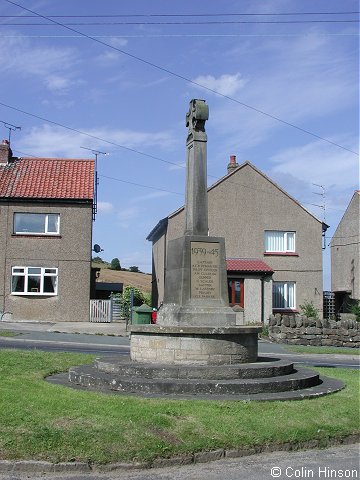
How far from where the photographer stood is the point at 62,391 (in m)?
8.80

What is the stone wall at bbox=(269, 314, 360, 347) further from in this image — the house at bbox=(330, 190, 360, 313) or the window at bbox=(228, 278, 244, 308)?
the house at bbox=(330, 190, 360, 313)

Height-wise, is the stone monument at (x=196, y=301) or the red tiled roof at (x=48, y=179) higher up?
the red tiled roof at (x=48, y=179)

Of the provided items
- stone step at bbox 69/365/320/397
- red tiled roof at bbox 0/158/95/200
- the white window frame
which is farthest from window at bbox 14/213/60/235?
stone step at bbox 69/365/320/397

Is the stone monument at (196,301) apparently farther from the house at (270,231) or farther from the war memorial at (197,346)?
the house at (270,231)

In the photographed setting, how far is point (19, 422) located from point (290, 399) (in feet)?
13.3

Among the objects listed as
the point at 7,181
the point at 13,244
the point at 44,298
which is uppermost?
the point at 7,181

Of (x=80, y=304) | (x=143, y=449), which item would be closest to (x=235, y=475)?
(x=143, y=449)

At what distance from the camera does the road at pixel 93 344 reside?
19.4m

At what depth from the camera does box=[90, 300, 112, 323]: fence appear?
32.0 metres

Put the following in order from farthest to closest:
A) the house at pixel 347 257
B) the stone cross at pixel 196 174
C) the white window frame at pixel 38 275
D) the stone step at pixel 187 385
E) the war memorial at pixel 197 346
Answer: the house at pixel 347 257
the white window frame at pixel 38 275
the stone cross at pixel 196 174
the war memorial at pixel 197 346
the stone step at pixel 187 385

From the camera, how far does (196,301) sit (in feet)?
38.7

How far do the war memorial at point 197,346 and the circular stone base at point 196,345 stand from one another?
17 millimetres

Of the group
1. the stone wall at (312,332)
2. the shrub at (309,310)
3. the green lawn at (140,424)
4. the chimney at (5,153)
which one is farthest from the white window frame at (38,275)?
the green lawn at (140,424)

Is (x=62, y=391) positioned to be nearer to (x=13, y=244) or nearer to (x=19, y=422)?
(x=19, y=422)
